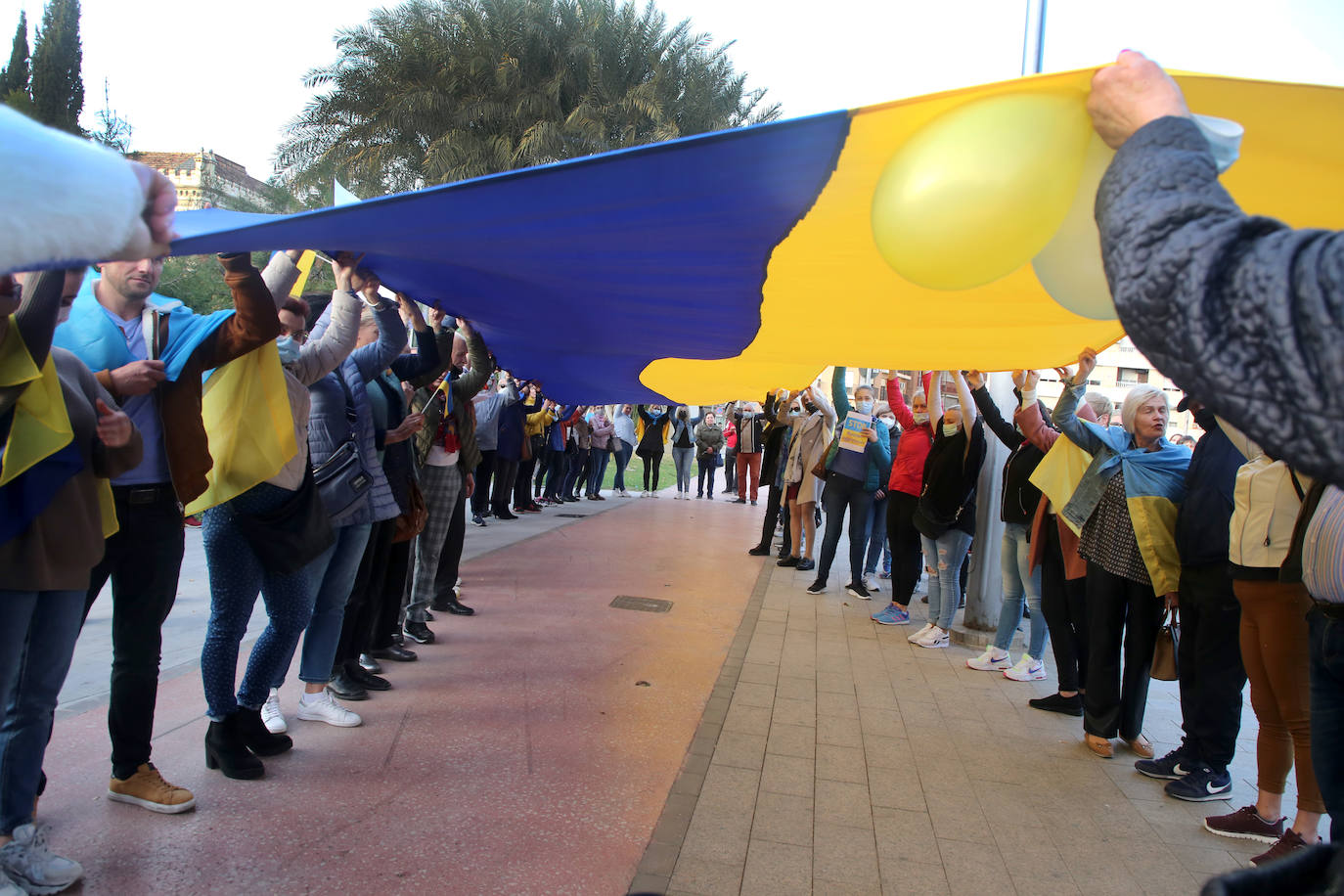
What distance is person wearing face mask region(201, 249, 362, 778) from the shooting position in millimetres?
3342

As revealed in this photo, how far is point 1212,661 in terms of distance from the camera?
156 inches

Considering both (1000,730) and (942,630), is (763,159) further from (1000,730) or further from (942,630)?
(942,630)

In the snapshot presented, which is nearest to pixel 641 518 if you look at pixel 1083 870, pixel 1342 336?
pixel 1083 870

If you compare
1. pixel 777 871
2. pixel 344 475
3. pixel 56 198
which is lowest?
pixel 777 871

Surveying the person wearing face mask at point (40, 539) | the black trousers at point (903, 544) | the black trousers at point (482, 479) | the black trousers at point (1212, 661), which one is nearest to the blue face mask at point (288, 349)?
the person wearing face mask at point (40, 539)

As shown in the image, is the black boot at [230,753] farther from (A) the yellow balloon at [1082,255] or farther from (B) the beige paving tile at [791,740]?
(A) the yellow balloon at [1082,255]

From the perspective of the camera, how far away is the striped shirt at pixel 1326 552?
273 centimetres

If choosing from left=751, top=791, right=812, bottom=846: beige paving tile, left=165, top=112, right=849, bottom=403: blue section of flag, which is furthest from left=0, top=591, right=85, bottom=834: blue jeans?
left=751, top=791, right=812, bottom=846: beige paving tile

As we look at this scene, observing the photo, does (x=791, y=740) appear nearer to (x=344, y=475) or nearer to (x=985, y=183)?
(x=344, y=475)

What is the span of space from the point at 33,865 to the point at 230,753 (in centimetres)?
93

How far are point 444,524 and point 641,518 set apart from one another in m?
8.54

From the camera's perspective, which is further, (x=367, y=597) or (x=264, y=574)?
(x=367, y=597)

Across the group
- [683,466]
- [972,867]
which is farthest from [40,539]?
[683,466]

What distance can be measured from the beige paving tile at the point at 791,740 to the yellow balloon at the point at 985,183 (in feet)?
9.53
